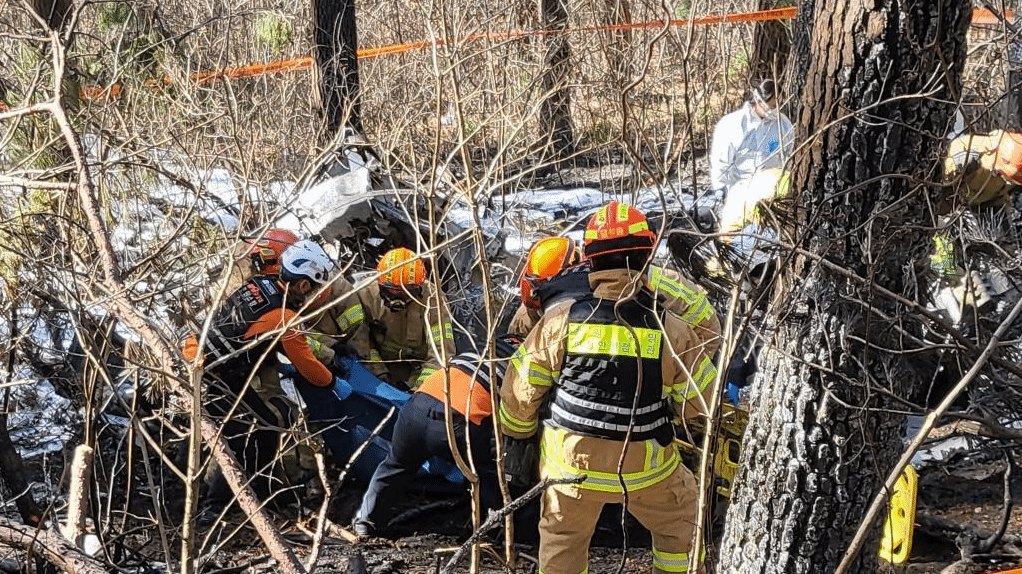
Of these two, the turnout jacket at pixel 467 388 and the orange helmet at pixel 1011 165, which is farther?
the orange helmet at pixel 1011 165

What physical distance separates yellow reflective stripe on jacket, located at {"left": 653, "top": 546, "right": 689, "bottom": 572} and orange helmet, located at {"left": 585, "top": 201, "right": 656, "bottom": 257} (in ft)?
4.48

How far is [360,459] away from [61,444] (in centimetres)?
179

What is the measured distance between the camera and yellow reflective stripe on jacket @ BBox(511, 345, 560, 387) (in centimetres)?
382

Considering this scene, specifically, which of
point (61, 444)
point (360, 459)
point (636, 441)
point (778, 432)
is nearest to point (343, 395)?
point (360, 459)

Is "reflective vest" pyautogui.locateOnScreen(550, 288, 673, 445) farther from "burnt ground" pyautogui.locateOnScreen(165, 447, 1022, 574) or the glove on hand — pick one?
"burnt ground" pyautogui.locateOnScreen(165, 447, 1022, 574)

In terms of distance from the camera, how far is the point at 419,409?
4.51 m

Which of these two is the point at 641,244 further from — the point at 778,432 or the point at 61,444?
the point at 61,444

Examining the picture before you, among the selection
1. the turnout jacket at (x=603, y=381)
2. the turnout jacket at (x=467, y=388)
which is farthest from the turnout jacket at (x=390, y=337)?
the turnout jacket at (x=603, y=381)

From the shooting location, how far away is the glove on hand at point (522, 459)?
4.16 meters

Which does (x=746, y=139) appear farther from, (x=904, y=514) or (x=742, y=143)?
(x=904, y=514)

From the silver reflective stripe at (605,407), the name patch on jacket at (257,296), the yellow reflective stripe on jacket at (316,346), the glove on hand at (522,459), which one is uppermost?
the name patch on jacket at (257,296)

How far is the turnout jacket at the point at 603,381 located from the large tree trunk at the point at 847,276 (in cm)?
62

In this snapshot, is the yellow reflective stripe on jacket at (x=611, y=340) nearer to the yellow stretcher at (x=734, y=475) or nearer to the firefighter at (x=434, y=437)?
the yellow stretcher at (x=734, y=475)

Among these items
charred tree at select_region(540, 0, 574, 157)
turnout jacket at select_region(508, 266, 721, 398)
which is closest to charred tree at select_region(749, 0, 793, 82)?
charred tree at select_region(540, 0, 574, 157)
